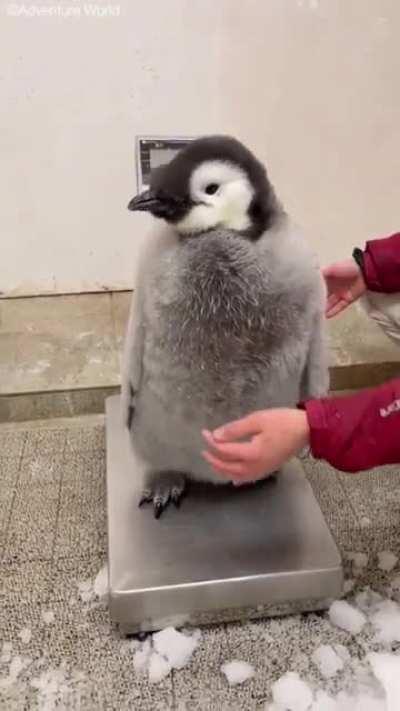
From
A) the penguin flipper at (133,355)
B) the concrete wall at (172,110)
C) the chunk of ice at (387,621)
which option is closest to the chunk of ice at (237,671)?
the chunk of ice at (387,621)

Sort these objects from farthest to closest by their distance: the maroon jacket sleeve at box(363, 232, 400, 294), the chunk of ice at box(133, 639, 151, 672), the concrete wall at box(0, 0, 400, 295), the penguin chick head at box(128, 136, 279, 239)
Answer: the concrete wall at box(0, 0, 400, 295), the maroon jacket sleeve at box(363, 232, 400, 294), the chunk of ice at box(133, 639, 151, 672), the penguin chick head at box(128, 136, 279, 239)

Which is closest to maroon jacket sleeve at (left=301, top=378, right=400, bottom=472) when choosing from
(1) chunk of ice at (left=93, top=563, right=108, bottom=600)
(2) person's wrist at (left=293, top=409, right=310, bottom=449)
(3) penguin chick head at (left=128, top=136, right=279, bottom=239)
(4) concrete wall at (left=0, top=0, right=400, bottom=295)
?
(2) person's wrist at (left=293, top=409, right=310, bottom=449)

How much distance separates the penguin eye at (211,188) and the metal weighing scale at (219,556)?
0.99 ft

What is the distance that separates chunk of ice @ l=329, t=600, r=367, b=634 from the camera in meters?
0.61

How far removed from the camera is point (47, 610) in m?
0.63

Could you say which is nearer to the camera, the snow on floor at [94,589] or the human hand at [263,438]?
the human hand at [263,438]

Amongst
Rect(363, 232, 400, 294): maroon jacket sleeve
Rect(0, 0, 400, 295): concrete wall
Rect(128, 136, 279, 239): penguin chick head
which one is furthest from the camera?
Rect(0, 0, 400, 295): concrete wall

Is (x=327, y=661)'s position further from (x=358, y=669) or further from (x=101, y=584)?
(x=101, y=584)

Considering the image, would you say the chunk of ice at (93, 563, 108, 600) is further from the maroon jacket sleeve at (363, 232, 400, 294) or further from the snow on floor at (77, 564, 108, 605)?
the maroon jacket sleeve at (363, 232, 400, 294)

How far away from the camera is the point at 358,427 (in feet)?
1.60

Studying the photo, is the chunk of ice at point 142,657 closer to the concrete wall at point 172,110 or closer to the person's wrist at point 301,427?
the person's wrist at point 301,427

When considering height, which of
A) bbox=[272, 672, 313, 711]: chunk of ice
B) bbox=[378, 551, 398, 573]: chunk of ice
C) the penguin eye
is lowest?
bbox=[272, 672, 313, 711]: chunk of ice

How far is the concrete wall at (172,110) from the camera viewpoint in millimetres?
1004

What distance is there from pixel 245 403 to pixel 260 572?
15 cm
